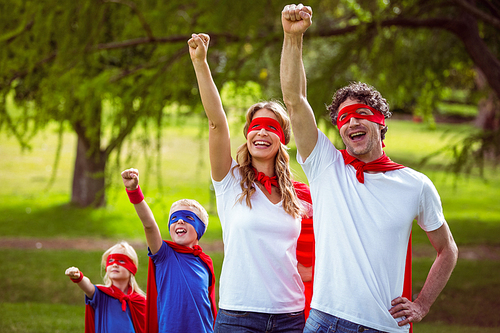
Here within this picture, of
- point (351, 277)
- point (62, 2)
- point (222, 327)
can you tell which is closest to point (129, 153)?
point (62, 2)

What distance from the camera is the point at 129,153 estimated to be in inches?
187

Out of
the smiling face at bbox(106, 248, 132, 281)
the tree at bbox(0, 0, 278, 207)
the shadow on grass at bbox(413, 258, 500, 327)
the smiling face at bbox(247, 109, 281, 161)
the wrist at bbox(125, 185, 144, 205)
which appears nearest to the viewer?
the smiling face at bbox(247, 109, 281, 161)

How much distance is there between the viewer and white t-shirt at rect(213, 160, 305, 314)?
2.40m

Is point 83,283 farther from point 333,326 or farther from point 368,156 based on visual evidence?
point 368,156

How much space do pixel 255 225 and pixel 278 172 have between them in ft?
1.29

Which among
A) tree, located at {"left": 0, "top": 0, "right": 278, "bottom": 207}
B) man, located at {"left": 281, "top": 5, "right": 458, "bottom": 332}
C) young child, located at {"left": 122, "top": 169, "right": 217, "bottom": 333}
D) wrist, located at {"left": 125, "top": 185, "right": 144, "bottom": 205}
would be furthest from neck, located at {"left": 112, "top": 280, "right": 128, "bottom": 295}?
man, located at {"left": 281, "top": 5, "right": 458, "bottom": 332}

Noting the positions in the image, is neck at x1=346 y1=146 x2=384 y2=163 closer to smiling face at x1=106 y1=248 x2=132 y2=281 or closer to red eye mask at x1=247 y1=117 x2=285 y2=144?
red eye mask at x1=247 y1=117 x2=285 y2=144

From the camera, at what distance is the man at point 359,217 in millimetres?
2164

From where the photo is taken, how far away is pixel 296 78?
2.30 m

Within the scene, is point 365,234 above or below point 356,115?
below

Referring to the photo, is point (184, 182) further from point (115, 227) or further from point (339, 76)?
point (339, 76)

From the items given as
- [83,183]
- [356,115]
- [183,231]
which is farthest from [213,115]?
[83,183]

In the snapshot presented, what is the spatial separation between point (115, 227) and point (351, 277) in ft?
36.6

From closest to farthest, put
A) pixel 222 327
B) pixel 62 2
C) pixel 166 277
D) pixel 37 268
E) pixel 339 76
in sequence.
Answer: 1. pixel 222 327
2. pixel 166 277
3. pixel 62 2
4. pixel 339 76
5. pixel 37 268
